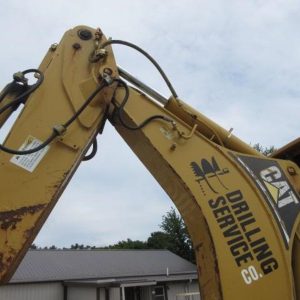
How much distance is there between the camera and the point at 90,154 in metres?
3.42

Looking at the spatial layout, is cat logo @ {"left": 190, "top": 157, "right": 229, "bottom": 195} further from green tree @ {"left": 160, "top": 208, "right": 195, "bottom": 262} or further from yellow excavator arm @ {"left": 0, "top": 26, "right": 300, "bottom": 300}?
green tree @ {"left": 160, "top": 208, "right": 195, "bottom": 262}

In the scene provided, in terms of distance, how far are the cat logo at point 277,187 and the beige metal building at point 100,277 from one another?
20.2m

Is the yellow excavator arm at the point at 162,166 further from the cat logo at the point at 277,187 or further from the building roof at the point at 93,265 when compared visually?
the building roof at the point at 93,265

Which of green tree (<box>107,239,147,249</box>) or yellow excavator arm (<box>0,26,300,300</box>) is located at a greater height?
green tree (<box>107,239,147,249</box>)

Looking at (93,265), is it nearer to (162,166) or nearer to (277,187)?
(162,166)

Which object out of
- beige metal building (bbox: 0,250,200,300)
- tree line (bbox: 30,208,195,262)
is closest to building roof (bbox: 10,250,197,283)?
beige metal building (bbox: 0,250,200,300)

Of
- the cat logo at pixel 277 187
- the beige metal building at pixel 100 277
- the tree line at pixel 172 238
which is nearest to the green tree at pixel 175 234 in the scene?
the tree line at pixel 172 238

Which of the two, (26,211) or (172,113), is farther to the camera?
→ (172,113)

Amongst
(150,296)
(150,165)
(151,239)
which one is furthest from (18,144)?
(151,239)

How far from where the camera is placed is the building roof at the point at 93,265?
2441 cm

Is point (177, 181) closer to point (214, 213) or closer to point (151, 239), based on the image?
point (214, 213)

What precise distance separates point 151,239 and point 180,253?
6.95 m

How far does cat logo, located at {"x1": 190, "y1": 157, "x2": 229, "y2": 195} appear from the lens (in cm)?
315

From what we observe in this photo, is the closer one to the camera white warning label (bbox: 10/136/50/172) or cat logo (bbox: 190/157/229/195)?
white warning label (bbox: 10/136/50/172)
